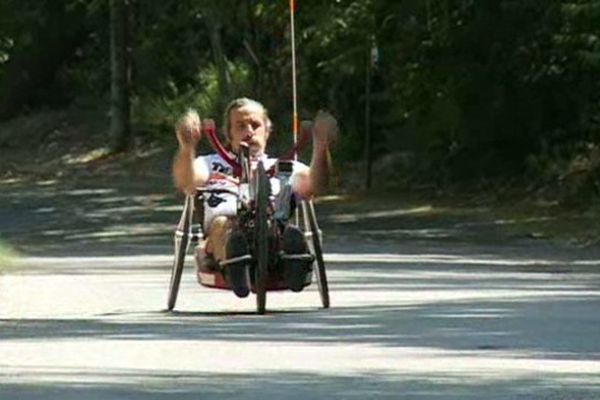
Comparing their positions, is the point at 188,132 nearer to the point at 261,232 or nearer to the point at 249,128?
the point at 249,128

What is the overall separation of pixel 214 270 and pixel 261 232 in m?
0.64

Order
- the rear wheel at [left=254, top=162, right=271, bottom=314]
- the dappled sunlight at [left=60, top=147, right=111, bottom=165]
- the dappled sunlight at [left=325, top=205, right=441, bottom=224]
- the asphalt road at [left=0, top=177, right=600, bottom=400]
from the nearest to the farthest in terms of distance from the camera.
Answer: the asphalt road at [left=0, top=177, right=600, bottom=400], the rear wheel at [left=254, top=162, right=271, bottom=314], the dappled sunlight at [left=325, top=205, right=441, bottom=224], the dappled sunlight at [left=60, top=147, right=111, bottom=165]

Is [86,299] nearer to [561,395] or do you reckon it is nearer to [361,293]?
[361,293]

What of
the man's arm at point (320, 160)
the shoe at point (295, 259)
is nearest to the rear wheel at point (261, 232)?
the shoe at point (295, 259)

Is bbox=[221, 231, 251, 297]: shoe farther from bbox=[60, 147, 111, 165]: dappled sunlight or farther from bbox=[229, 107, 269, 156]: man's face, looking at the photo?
bbox=[60, 147, 111, 165]: dappled sunlight

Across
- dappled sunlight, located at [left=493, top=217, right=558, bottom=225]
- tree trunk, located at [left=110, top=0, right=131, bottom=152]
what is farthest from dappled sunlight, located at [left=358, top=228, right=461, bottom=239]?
tree trunk, located at [left=110, top=0, right=131, bottom=152]

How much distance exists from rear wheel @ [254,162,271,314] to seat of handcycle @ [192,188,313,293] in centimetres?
9

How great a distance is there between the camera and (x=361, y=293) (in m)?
19.8

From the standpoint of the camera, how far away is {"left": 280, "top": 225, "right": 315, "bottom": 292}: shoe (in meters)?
16.6

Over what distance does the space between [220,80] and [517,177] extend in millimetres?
14901

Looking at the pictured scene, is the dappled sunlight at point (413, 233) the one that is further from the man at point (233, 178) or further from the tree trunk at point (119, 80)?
the tree trunk at point (119, 80)

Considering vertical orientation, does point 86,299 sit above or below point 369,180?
above

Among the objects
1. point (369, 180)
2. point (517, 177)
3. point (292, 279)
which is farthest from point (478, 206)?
point (292, 279)

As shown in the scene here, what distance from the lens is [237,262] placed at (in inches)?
648
